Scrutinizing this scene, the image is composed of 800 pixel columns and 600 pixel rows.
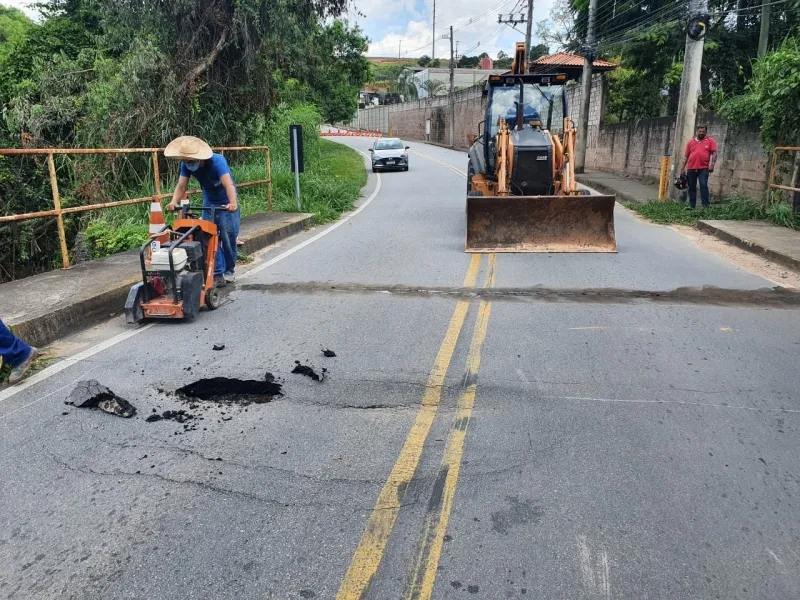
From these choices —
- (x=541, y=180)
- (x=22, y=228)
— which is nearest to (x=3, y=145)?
(x=22, y=228)

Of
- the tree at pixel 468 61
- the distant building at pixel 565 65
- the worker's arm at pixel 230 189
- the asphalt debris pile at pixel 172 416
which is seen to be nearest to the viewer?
the asphalt debris pile at pixel 172 416

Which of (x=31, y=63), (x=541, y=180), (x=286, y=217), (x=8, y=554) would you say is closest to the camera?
(x=8, y=554)

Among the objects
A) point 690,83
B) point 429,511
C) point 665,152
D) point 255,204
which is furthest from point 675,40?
point 429,511

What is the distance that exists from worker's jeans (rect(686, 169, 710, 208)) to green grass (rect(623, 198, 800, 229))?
175 mm

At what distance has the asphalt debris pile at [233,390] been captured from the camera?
14.9 feet

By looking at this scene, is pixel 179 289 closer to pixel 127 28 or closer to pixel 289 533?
pixel 289 533

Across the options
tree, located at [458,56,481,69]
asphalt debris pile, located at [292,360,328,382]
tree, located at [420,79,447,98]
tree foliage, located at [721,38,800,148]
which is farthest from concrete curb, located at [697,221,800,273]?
tree, located at [458,56,481,69]

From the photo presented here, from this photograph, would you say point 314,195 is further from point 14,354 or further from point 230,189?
Answer: point 14,354

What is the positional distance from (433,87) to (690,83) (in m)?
66.3

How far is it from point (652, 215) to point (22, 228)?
13039 millimetres

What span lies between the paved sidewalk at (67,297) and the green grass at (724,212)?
1105 centimetres

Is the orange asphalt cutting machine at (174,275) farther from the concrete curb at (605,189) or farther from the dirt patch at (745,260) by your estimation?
the concrete curb at (605,189)

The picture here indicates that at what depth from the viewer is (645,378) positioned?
16.0 feet

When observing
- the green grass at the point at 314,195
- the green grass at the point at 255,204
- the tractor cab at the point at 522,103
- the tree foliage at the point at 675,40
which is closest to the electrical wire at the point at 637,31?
the tree foliage at the point at 675,40
